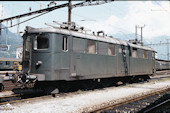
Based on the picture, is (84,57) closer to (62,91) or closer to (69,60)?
(69,60)

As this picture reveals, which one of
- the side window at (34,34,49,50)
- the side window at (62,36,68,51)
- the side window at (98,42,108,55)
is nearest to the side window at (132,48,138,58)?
the side window at (98,42,108,55)

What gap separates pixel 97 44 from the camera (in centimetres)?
1225

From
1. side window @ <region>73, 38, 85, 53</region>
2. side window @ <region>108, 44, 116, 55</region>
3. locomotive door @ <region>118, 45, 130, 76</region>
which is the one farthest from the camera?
locomotive door @ <region>118, 45, 130, 76</region>

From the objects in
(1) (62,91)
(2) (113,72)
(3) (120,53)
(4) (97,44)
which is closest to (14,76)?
(1) (62,91)

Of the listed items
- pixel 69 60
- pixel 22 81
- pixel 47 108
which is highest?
pixel 69 60


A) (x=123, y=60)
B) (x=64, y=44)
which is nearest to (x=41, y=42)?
(x=64, y=44)

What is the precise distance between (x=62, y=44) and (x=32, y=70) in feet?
6.82

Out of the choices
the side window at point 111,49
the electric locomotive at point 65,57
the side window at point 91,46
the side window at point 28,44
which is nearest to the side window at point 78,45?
the electric locomotive at point 65,57

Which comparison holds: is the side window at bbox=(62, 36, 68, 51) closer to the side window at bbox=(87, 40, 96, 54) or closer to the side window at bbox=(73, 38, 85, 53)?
the side window at bbox=(73, 38, 85, 53)

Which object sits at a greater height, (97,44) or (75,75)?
(97,44)

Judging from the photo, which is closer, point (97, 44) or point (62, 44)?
point (62, 44)

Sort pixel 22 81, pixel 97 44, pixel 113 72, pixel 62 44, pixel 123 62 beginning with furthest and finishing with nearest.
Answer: pixel 123 62 < pixel 113 72 < pixel 97 44 < pixel 62 44 < pixel 22 81

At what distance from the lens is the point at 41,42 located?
10.2 m

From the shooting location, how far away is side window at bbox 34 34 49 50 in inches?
394
